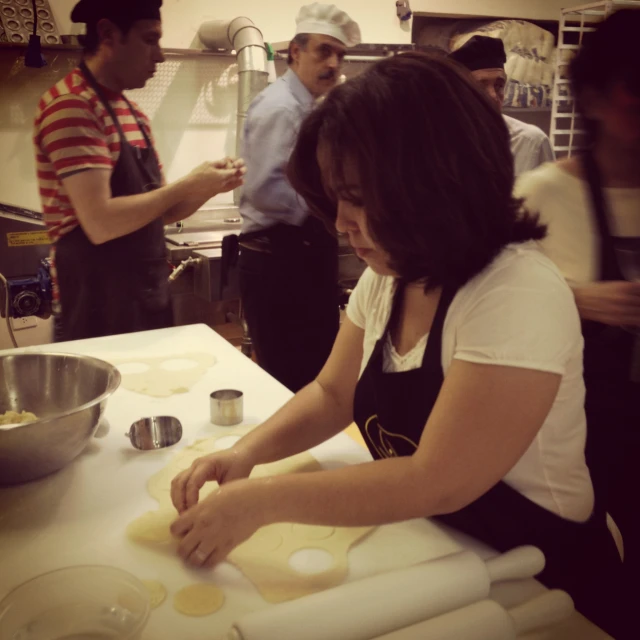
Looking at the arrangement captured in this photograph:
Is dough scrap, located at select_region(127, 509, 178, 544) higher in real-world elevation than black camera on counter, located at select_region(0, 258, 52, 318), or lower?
higher

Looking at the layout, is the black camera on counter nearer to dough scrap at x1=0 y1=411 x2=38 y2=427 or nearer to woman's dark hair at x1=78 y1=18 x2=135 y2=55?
woman's dark hair at x1=78 y1=18 x2=135 y2=55

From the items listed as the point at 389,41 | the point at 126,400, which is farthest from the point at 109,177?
the point at 389,41

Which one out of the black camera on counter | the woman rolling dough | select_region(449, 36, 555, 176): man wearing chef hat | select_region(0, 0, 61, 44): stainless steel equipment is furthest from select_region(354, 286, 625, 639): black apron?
select_region(0, 0, 61, 44): stainless steel equipment

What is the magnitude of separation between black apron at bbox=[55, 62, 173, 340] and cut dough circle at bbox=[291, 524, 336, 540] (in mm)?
1227

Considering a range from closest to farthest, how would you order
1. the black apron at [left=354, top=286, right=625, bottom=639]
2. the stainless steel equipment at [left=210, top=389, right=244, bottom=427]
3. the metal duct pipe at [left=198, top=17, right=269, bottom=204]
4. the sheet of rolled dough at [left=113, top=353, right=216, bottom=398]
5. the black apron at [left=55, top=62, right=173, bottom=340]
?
the black apron at [left=354, top=286, right=625, bottom=639]
the stainless steel equipment at [left=210, top=389, right=244, bottom=427]
the sheet of rolled dough at [left=113, top=353, right=216, bottom=398]
the black apron at [left=55, top=62, right=173, bottom=340]
the metal duct pipe at [left=198, top=17, right=269, bottom=204]

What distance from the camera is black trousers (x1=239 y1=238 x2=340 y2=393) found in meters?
2.57

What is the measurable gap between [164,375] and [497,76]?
76.9 inches

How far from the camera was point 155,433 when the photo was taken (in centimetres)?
120

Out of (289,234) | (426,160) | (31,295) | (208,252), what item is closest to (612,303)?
(426,160)

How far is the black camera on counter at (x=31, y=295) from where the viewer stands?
309cm

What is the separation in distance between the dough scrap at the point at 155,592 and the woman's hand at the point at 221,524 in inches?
2.3

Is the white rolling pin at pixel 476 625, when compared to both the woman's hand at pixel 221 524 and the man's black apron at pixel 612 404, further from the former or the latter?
the man's black apron at pixel 612 404

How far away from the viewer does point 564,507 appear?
3.07 feet

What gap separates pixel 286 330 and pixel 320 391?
1473mm
